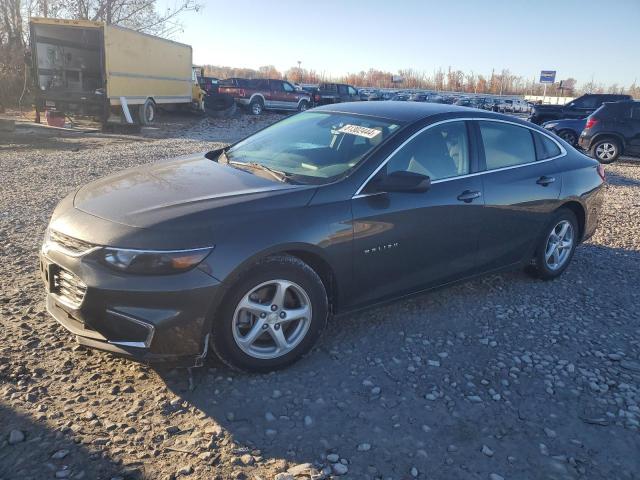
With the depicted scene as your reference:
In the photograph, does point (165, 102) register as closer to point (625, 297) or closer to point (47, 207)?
point (47, 207)

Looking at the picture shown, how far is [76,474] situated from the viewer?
237 centimetres

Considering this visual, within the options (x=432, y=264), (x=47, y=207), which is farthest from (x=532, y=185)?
(x=47, y=207)

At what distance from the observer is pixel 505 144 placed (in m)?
4.66

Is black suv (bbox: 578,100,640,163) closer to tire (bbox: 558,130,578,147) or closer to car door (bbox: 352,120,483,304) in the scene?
tire (bbox: 558,130,578,147)

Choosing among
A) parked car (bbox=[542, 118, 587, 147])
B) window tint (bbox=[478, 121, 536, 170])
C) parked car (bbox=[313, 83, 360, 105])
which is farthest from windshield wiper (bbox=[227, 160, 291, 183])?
parked car (bbox=[313, 83, 360, 105])

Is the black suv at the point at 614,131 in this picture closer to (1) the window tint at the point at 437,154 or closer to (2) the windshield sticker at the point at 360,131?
(1) the window tint at the point at 437,154

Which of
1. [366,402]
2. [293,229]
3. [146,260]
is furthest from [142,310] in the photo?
[366,402]

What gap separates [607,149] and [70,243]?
14954 millimetres

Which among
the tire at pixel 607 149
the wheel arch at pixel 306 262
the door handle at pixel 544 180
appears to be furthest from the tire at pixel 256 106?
the wheel arch at pixel 306 262

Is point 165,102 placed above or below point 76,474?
above

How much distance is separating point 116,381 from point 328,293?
4.62 ft

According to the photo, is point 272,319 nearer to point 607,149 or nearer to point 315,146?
point 315,146

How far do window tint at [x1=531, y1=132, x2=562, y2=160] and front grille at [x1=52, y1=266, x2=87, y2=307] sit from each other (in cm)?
404

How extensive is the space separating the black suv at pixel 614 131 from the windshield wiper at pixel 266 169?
13.3 meters
